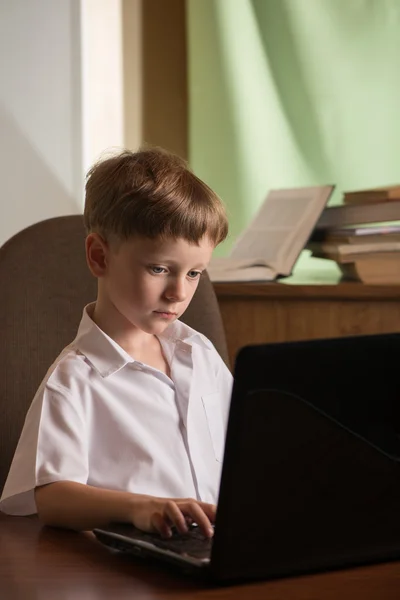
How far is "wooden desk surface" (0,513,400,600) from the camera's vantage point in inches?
31.9

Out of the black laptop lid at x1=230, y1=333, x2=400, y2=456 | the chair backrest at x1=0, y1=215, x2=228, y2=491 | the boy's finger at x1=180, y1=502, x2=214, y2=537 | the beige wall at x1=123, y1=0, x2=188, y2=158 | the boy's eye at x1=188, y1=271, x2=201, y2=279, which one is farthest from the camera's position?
the beige wall at x1=123, y1=0, x2=188, y2=158

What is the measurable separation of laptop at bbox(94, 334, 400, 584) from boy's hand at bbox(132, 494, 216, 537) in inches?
1.7

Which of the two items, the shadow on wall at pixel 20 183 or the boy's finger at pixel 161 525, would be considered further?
the shadow on wall at pixel 20 183

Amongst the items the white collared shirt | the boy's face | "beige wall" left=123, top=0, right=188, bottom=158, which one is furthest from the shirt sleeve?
"beige wall" left=123, top=0, right=188, bottom=158

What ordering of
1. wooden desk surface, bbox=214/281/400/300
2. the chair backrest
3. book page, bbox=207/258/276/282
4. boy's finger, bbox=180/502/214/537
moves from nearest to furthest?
boy's finger, bbox=180/502/214/537
the chair backrest
wooden desk surface, bbox=214/281/400/300
book page, bbox=207/258/276/282

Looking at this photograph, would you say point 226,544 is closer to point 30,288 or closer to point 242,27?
point 30,288

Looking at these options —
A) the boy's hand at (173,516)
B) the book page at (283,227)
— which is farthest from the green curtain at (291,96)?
the boy's hand at (173,516)

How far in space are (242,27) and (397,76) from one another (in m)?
0.43

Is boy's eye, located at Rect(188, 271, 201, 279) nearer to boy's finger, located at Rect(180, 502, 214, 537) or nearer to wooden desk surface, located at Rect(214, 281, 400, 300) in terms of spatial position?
boy's finger, located at Rect(180, 502, 214, 537)

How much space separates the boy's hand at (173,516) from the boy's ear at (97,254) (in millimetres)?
383

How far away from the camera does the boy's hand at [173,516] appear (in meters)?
0.92

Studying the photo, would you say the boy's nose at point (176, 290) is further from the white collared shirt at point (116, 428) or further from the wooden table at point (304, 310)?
the wooden table at point (304, 310)

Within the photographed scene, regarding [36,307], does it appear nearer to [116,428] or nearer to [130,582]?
[116,428]

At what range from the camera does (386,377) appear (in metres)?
0.84
